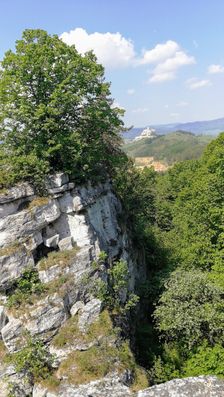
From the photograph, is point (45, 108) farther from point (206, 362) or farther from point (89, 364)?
point (206, 362)

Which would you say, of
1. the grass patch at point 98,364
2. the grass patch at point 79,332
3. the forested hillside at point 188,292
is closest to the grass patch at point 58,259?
the grass patch at point 79,332

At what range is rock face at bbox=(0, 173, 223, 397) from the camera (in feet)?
44.1

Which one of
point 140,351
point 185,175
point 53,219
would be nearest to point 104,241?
point 53,219

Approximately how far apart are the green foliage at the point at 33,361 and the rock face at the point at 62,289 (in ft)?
0.86

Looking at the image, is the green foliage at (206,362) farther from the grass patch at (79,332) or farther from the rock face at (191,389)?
the rock face at (191,389)

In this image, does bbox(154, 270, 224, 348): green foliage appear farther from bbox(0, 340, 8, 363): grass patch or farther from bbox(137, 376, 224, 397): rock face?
bbox(0, 340, 8, 363): grass patch

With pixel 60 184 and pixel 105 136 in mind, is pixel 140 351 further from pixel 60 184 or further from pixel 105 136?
pixel 105 136

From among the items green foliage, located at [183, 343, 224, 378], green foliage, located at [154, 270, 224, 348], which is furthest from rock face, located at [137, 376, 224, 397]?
green foliage, located at [154, 270, 224, 348]

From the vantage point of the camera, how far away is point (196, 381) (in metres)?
11.8

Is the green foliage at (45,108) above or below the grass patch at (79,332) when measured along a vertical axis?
above

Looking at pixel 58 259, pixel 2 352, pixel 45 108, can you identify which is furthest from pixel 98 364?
pixel 45 108

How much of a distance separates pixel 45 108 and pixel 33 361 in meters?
12.5

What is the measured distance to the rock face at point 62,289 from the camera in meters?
13.5

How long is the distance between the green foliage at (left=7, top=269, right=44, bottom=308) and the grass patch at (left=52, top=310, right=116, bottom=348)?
2258 mm
